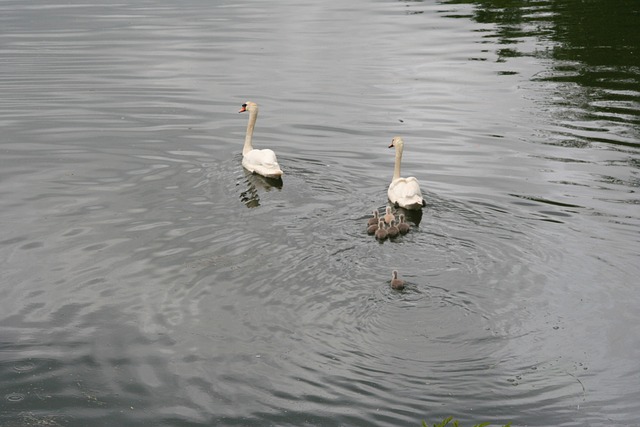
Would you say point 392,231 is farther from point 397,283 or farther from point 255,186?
point 255,186

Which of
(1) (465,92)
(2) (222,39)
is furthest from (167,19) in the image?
(1) (465,92)

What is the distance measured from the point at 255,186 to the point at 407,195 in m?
3.09

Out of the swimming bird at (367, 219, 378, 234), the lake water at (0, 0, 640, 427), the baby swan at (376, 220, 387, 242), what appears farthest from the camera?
the swimming bird at (367, 219, 378, 234)

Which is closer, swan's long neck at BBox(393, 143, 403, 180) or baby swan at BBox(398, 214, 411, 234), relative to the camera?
baby swan at BBox(398, 214, 411, 234)

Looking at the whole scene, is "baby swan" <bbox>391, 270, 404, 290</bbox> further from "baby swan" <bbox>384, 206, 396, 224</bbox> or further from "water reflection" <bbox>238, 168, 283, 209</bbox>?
"water reflection" <bbox>238, 168, 283, 209</bbox>

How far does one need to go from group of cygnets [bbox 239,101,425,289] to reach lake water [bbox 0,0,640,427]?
228 millimetres

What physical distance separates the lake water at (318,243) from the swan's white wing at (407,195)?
0.40 m

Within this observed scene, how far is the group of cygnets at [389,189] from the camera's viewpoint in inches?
572

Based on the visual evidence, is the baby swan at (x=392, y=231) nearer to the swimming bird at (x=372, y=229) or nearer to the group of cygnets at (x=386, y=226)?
the group of cygnets at (x=386, y=226)

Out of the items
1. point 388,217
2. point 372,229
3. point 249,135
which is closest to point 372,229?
point 372,229

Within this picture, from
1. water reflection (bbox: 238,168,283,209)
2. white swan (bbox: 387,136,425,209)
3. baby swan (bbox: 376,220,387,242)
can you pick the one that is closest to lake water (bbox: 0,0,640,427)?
water reflection (bbox: 238,168,283,209)

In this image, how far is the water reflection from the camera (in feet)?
54.9

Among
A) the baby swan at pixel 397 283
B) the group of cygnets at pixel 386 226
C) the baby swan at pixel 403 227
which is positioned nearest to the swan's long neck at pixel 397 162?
the group of cygnets at pixel 386 226

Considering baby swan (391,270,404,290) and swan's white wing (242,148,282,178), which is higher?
swan's white wing (242,148,282,178)
